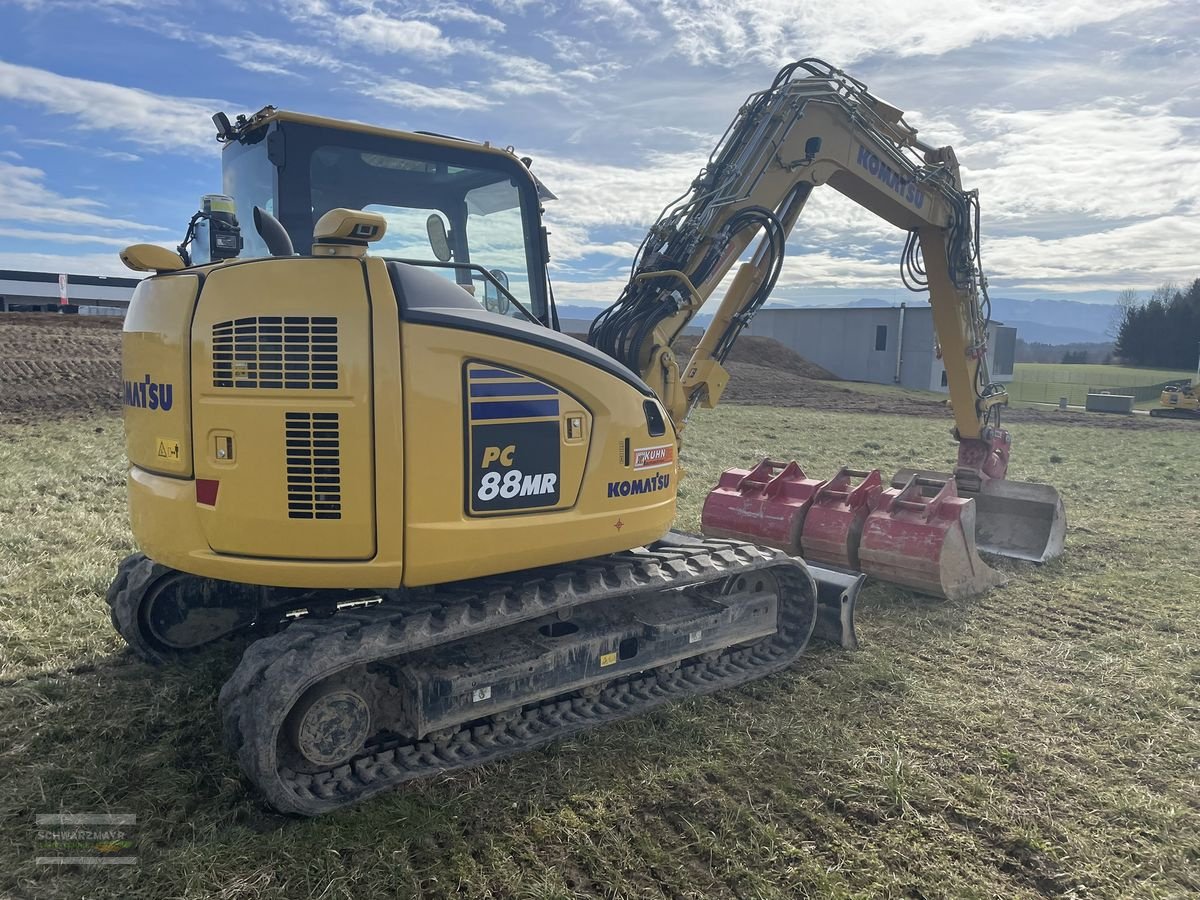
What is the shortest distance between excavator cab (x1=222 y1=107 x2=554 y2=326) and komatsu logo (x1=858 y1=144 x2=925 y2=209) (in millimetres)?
3255

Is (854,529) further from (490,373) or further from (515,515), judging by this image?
(490,373)

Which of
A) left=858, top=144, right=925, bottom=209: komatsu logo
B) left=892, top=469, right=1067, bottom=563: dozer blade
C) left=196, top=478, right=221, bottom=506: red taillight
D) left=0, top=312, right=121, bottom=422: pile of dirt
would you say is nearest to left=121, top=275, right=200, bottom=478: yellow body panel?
left=196, top=478, right=221, bottom=506: red taillight

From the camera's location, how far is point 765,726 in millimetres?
4426

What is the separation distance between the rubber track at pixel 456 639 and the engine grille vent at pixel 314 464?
0.55 m

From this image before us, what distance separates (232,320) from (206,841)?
6.97 ft

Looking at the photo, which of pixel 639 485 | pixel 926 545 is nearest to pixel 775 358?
pixel 926 545

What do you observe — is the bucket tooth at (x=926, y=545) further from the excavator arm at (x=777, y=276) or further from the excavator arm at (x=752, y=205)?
the excavator arm at (x=752, y=205)

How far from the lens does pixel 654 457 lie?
4.53 meters

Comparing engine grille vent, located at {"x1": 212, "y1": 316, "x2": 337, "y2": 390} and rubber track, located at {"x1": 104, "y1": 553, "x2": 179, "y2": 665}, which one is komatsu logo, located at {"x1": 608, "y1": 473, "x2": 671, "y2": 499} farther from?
rubber track, located at {"x1": 104, "y1": 553, "x2": 179, "y2": 665}

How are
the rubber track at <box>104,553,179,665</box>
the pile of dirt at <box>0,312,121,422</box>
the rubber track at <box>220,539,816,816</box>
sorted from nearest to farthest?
the rubber track at <box>220,539,816,816</box>
the rubber track at <box>104,553,179,665</box>
the pile of dirt at <box>0,312,121,422</box>

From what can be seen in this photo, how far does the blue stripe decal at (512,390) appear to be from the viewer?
3.68 metres

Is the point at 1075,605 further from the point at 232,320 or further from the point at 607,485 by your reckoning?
the point at 232,320

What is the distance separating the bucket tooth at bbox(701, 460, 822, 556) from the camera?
721cm

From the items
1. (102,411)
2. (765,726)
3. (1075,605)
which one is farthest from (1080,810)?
(102,411)
